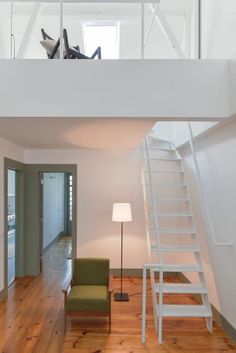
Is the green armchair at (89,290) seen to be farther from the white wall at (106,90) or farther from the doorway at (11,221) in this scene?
the white wall at (106,90)

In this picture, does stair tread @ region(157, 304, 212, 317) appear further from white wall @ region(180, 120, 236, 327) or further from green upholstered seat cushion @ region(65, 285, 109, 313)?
green upholstered seat cushion @ region(65, 285, 109, 313)

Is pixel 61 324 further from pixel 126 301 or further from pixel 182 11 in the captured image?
pixel 182 11

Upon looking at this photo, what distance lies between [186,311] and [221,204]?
141 centimetres

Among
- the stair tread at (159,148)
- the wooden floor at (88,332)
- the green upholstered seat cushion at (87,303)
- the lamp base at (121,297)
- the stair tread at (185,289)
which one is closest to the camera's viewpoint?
the wooden floor at (88,332)

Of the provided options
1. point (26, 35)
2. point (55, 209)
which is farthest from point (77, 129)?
point (55, 209)

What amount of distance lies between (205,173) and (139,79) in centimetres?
187

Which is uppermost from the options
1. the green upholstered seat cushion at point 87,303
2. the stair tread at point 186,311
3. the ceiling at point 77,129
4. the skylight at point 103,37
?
the skylight at point 103,37

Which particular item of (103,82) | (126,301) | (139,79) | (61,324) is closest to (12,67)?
(103,82)

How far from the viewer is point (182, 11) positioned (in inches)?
213

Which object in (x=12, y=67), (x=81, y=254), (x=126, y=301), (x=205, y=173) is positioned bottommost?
(x=126, y=301)

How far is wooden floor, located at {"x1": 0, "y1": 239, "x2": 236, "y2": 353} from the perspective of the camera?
3.29 meters

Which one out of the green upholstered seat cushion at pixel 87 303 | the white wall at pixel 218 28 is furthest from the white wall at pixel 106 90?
the green upholstered seat cushion at pixel 87 303

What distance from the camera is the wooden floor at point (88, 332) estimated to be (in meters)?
3.29

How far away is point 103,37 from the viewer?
612 cm
